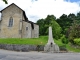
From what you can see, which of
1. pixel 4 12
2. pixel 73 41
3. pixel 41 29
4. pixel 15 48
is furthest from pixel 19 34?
pixel 41 29

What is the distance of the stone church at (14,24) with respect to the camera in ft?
174

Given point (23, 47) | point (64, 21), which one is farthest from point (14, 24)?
point (64, 21)

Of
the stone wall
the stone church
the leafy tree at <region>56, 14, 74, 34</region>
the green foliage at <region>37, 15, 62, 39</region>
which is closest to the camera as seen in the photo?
the stone wall

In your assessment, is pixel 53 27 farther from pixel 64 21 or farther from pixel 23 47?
pixel 23 47

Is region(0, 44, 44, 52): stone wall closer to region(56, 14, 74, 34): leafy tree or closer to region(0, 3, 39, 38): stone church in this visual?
region(0, 3, 39, 38): stone church

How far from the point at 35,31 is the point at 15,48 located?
28.8 m

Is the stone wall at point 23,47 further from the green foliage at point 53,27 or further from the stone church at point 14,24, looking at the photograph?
the green foliage at point 53,27

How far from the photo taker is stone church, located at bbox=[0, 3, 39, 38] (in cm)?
Answer: 5303

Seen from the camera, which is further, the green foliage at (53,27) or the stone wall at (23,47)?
the green foliage at (53,27)

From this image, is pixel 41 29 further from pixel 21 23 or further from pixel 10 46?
pixel 10 46

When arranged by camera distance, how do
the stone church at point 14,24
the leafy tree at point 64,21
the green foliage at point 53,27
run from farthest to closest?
the leafy tree at point 64,21 → the green foliage at point 53,27 → the stone church at point 14,24

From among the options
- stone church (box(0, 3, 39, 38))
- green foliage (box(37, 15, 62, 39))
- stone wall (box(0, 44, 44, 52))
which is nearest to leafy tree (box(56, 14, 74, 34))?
green foliage (box(37, 15, 62, 39))

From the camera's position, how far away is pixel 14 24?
176 feet

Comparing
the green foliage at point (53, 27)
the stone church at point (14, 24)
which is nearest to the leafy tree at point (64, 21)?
the green foliage at point (53, 27)
